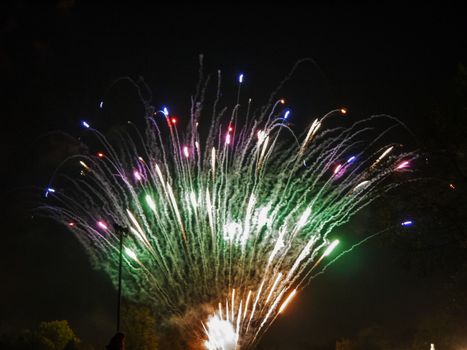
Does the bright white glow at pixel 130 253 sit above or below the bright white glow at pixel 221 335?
above

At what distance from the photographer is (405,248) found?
87.6ft

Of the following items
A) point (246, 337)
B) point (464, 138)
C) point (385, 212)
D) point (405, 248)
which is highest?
point (464, 138)

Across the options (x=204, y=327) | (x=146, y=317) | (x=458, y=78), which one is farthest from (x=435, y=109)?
(x=146, y=317)

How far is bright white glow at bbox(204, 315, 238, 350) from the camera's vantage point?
23.5 meters

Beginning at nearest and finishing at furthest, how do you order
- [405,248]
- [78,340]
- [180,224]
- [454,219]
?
1. [180,224]
2. [454,219]
3. [405,248]
4. [78,340]

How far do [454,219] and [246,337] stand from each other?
36.3ft

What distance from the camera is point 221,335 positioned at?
23812mm

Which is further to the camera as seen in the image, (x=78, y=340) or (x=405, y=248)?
(x=78, y=340)

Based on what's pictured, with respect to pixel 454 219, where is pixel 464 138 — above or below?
above

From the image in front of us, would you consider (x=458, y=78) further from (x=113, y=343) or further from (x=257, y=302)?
(x=113, y=343)

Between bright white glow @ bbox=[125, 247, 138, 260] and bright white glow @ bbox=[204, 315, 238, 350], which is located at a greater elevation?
bright white glow @ bbox=[125, 247, 138, 260]

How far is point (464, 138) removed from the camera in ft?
81.6

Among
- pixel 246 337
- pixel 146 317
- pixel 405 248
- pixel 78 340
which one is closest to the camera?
pixel 246 337

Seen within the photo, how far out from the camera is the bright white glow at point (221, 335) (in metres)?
23.5
